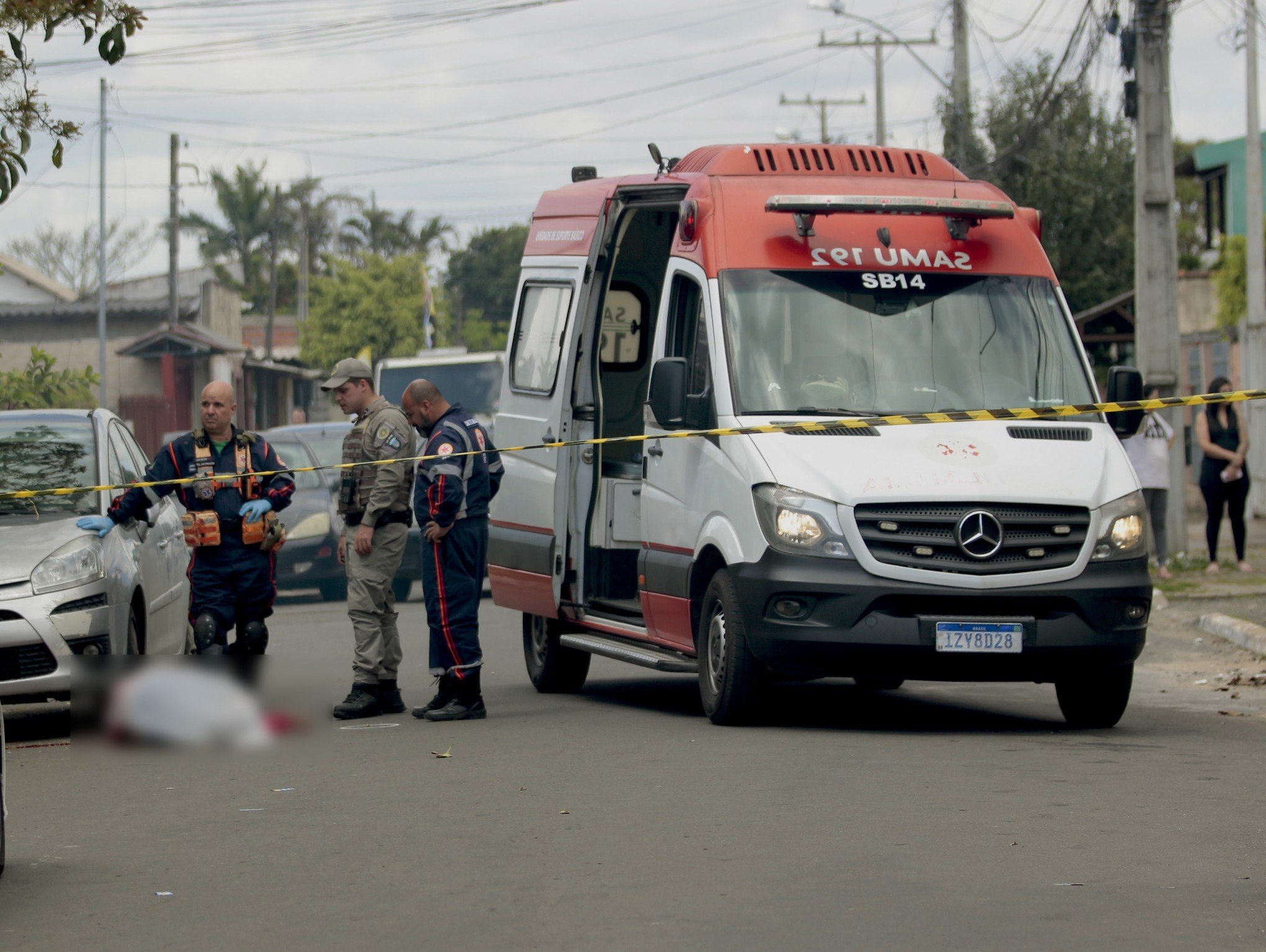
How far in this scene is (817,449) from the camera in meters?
8.78

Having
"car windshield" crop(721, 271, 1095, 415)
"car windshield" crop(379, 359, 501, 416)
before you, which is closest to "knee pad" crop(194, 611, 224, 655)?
"car windshield" crop(721, 271, 1095, 415)

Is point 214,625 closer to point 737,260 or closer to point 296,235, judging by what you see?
point 737,260

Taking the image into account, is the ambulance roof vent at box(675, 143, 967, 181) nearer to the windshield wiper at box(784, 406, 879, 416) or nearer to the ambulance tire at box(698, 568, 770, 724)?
the windshield wiper at box(784, 406, 879, 416)

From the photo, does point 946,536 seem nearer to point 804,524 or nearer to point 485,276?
point 804,524

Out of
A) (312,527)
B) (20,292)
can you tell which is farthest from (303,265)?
(312,527)

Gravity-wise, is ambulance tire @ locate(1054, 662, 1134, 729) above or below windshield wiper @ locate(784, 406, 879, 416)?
below

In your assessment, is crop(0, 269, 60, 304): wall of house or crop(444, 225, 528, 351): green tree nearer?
crop(0, 269, 60, 304): wall of house

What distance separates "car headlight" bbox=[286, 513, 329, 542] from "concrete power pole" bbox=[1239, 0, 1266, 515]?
13623 mm

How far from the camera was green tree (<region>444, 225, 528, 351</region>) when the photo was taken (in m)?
90.9

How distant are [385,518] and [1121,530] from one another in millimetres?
3846

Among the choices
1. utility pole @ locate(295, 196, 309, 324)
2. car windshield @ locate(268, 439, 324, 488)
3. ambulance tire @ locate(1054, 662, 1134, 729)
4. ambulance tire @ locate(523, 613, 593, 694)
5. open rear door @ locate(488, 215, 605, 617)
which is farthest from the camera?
utility pole @ locate(295, 196, 309, 324)

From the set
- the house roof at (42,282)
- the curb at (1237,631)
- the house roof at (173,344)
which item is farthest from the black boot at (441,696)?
the house roof at (42,282)

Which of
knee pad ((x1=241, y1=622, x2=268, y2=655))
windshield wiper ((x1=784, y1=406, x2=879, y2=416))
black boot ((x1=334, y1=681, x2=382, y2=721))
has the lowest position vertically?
black boot ((x1=334, y1=681, x2=382, y2=721))

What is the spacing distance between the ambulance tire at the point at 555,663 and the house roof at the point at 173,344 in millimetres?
A: 31406
